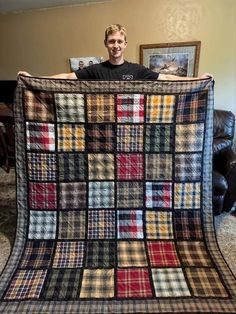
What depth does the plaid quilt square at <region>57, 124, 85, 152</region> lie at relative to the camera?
1.80 m

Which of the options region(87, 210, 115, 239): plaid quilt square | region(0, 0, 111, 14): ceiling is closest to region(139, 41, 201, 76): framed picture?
region(0, 0, 111, 14): ceiling

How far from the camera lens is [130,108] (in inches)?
70.2

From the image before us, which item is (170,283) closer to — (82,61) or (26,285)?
(26,285)

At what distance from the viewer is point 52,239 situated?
6.00 feet

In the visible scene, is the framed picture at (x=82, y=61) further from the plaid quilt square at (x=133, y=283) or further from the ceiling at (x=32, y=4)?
the plaid quilt square at (x=133, y=283)

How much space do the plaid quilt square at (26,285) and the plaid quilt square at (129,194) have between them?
68cm

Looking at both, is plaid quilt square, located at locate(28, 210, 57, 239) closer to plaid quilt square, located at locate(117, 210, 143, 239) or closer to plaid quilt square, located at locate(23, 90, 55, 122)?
plaid quilt square, located at locate(117, 210, 143, 239)

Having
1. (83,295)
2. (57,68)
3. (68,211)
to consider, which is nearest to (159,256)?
(83,295)

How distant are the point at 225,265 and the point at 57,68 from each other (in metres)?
3.56

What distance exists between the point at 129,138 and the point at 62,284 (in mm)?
1010

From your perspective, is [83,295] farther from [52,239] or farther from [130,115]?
[130,115]

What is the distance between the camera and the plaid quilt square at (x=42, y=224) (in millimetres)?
1848

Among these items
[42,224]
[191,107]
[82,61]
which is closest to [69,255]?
[42,224]

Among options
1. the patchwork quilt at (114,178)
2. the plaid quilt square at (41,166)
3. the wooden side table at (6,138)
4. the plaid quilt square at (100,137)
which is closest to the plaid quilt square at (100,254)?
the patchwork quilt at (114,178)
